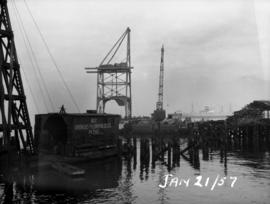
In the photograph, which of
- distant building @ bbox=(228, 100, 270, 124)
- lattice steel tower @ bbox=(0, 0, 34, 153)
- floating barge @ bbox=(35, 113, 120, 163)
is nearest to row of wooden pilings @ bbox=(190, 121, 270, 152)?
distant building @ bbox=(228, 100, 270, 124)

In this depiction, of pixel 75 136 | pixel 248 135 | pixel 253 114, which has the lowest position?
→ pixel 248 135

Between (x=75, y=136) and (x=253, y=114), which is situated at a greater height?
(x=253, y=114)

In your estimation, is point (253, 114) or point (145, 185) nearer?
point (145, 185)

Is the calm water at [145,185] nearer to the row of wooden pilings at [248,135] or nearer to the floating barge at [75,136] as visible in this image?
the floating barge at [75,136]

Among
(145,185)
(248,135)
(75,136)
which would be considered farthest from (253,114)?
(145,185)

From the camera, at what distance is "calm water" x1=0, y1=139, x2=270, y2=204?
77.9 ft

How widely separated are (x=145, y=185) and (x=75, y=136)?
1167cm

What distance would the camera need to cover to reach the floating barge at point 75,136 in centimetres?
3681

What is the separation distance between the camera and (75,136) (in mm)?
37312

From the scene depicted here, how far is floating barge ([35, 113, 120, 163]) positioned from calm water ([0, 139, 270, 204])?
191 cm

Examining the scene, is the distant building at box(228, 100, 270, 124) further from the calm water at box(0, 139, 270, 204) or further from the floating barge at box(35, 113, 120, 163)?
the floating barge at box(35, 113, 120, 163)

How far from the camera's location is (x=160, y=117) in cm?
11175

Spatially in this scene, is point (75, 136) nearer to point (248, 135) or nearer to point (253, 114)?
point (248, 135)

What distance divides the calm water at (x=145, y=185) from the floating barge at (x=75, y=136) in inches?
75.2
